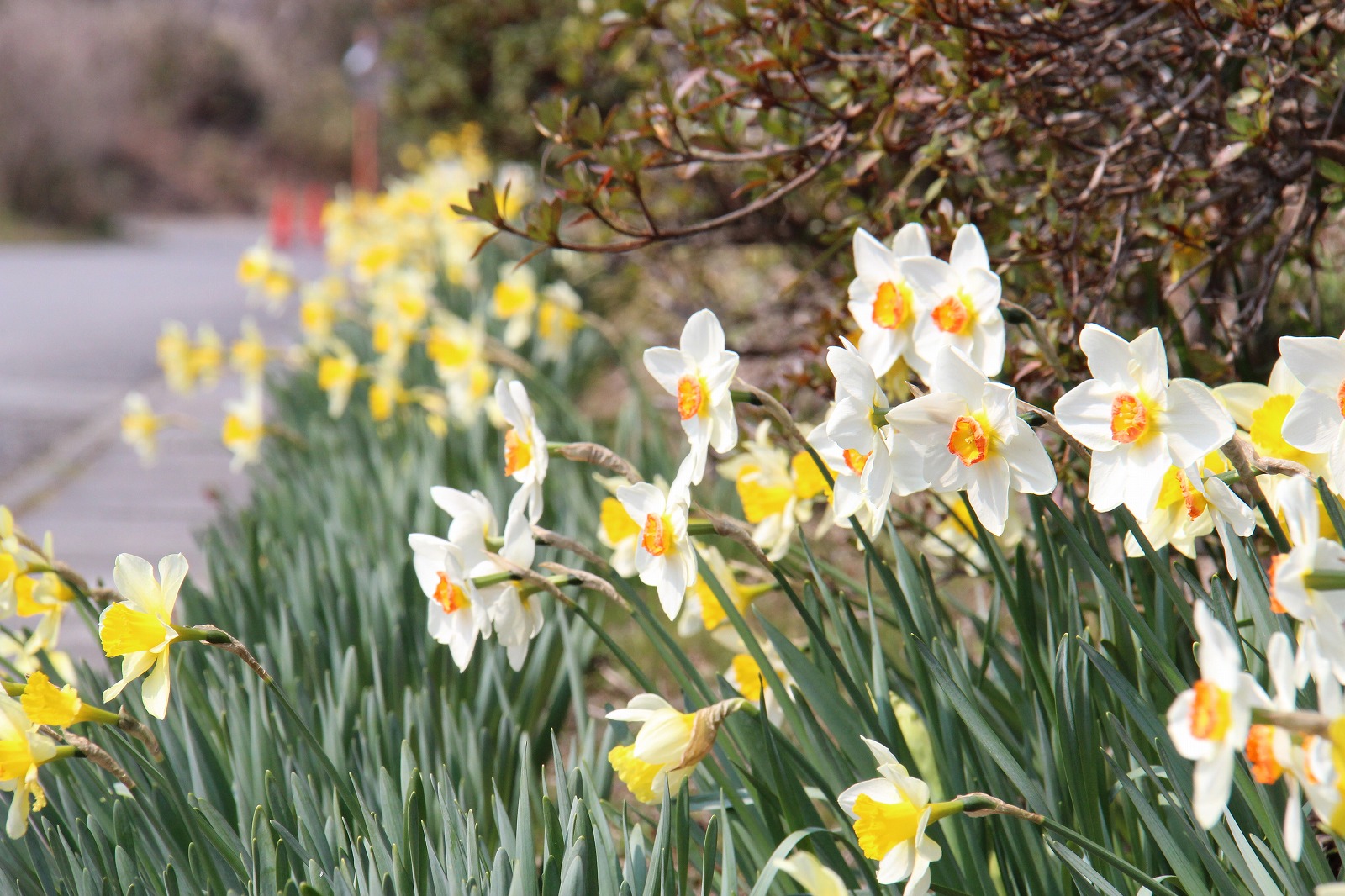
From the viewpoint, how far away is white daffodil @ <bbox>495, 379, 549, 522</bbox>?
4.18ft

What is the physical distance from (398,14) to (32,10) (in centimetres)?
2292

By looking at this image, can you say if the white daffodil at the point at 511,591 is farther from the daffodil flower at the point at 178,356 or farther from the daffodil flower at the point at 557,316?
the daffodil flower at the point at 178,356

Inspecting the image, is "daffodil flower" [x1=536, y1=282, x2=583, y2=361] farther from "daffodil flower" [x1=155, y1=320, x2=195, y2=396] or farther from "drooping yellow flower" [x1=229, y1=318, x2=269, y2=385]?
"daffodil flower" [x1=155, y1=320, x2=195, y2=396]

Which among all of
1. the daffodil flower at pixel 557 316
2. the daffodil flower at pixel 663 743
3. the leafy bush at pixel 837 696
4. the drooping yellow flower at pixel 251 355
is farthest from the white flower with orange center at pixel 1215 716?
the drooping yellow flower at pixel 251 355

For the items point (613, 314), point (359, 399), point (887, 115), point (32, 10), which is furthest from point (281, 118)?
point (887, 115)

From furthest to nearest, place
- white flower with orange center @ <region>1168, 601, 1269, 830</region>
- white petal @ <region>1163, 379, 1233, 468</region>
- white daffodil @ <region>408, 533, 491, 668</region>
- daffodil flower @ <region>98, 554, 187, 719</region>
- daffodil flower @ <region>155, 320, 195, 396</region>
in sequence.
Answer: daffodil flower @ <region>155, 320, 195, 396</region> < white daffodil @ <region>408, 533, 491, 668</region> < daffodil flower @ <region>98, 554, 187, 719</region> < white petal @ <region>1163, 379, 1233, 468</region> < white flower with orange center @ <region>1168, 601, 1269, 830</region>

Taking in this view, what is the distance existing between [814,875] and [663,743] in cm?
31

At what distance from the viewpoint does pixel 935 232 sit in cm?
160

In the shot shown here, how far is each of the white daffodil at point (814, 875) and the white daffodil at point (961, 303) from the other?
0.52m

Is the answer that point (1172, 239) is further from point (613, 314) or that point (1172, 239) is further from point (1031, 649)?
point (613, 314)

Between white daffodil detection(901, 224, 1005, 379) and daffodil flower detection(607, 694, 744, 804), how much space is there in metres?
0.42

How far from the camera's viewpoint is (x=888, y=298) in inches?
47.2

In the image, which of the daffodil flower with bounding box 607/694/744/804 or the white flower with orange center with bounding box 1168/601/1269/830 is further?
the daffodil flower with bounding box 607/694/744/804

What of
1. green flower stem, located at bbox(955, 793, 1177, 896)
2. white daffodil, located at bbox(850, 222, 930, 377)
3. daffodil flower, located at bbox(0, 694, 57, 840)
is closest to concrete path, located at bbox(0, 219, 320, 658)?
daffodil flower, located at bbox(0, 694, 57, 840)
